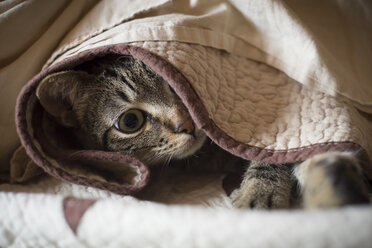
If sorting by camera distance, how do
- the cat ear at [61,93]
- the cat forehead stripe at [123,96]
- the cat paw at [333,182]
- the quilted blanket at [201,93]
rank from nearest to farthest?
1. the cat paw at [333,182]
2. the quilted blanket at [201,93]
3. the cat ear at [61,93]
4. the cat forehead stripe at [123,96]

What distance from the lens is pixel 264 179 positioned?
2.54 ft

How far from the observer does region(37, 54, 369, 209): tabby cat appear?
0.78 metres

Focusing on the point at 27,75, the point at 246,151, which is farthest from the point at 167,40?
the point at 27,75

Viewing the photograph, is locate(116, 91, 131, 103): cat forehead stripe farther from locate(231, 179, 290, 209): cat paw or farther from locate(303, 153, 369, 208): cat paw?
locate(303, 153, 369, 208): cat paw

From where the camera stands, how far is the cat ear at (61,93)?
2.57 feet

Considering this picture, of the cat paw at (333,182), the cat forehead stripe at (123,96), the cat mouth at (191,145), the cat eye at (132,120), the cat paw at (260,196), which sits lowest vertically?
the cat paw at (260,196)

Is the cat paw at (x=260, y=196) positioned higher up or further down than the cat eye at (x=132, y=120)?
further down

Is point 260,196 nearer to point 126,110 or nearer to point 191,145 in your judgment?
point 191,145

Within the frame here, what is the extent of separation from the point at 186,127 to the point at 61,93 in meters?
0.38

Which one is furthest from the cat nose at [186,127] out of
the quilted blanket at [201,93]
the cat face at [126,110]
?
the quilted blanket at [201,93]

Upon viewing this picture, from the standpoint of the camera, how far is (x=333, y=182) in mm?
555

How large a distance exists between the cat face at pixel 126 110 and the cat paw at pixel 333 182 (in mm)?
372

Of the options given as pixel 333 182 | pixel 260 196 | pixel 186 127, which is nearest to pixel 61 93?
pixel 186 127

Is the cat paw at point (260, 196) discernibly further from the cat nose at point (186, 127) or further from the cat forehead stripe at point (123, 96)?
the cat forehead stripe at point (123, 96)
